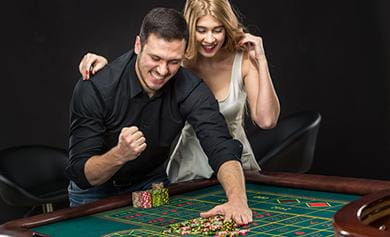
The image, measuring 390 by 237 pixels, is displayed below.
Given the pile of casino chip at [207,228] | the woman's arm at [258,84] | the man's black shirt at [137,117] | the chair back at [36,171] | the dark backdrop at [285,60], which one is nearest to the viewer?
the pile of casino chip at [207,228]

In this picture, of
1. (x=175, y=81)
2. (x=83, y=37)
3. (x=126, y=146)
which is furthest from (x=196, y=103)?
(x=83, y=37)

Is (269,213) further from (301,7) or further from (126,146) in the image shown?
(301,7)

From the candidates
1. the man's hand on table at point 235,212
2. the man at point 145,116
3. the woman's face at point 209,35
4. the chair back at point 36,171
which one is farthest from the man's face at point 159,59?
the chair back at point 36,171

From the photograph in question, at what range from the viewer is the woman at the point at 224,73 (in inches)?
130

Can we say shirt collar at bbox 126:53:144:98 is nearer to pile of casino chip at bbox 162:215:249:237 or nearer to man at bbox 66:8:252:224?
man at bbox 66:8:252:224

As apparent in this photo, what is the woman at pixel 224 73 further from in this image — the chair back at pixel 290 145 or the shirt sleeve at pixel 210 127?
the chair back at pixel 290 145

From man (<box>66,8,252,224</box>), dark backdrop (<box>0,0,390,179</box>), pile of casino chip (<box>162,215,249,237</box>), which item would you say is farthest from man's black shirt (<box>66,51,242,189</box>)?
dark backdrop (<box>0,0,390,179</box>)

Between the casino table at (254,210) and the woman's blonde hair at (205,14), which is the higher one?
the woman's blonde hair at (205,14)

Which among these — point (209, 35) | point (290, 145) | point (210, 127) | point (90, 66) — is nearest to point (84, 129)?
point (90, 66)

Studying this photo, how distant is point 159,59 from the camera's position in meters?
2.85

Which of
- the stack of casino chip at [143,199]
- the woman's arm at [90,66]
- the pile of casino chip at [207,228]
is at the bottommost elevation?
the pile of casino chip at [207,228]

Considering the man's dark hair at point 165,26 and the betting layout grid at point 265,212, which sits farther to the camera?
the man's dark hair at point 165,26

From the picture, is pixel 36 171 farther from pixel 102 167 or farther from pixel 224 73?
pixel 102 167

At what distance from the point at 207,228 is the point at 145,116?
83 centimetres
